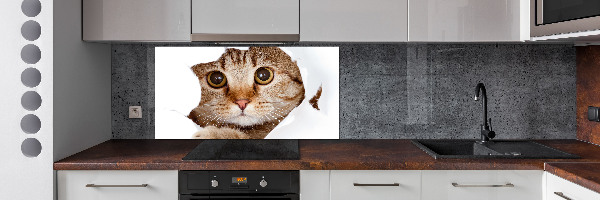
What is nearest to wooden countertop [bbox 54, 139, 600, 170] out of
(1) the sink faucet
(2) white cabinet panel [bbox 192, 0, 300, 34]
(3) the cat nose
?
(1) the sink faucet

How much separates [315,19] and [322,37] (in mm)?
91

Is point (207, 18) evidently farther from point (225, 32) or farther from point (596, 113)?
point (596, 113)

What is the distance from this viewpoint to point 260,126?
2.76m

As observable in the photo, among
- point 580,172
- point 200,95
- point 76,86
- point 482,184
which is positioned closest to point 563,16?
point 580,172

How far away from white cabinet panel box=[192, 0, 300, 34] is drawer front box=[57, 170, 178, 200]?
715mm

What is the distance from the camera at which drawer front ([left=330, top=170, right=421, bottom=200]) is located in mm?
2096

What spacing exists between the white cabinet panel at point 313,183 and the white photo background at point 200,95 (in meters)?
0.67

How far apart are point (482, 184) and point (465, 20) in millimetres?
779
